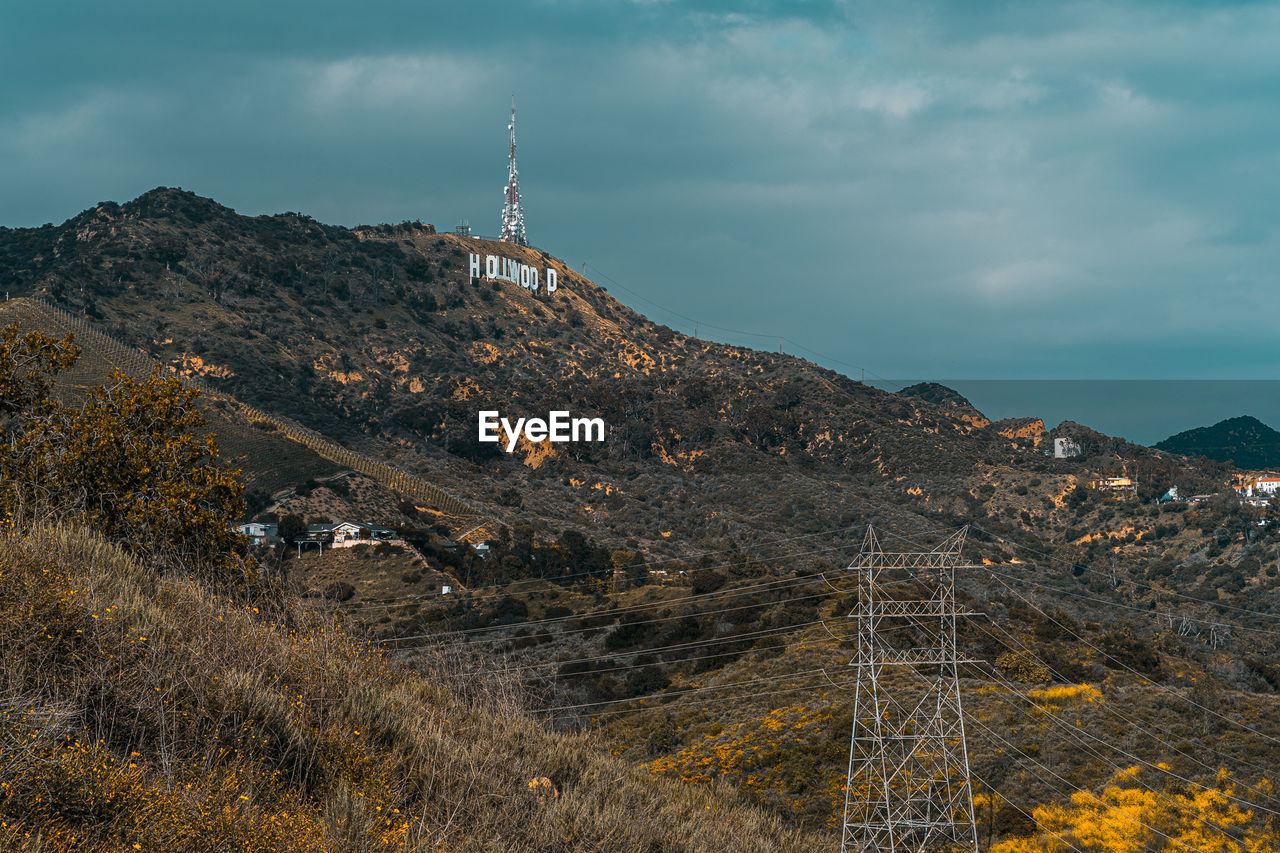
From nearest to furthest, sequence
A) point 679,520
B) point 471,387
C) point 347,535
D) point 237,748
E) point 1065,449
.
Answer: point 237,748 → point 347,535 → point 679,520 → point 471,387 → point 1065,449

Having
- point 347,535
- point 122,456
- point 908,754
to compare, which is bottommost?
point 908,754

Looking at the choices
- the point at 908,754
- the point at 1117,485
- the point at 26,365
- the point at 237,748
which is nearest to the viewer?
the point at 237,748

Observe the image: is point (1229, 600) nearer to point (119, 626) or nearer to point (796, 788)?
point (796, 788)

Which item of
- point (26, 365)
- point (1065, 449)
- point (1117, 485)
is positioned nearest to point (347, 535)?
point (26, 365)

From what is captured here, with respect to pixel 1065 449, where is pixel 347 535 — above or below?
below

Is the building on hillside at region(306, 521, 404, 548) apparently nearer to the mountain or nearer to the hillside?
the mountain

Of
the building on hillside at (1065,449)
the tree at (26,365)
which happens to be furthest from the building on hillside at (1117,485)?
the tree at (26,365)

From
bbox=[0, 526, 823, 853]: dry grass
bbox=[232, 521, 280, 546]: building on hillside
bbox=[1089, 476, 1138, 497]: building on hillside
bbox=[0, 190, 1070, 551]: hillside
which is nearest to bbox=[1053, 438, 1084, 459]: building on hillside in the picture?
bbox=[0, 190, 1070, 551]: hillside

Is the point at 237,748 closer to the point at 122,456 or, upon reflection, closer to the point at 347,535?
the point at 122,456

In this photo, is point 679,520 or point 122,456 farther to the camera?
point 679,520
